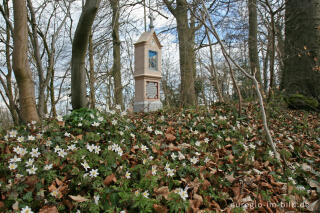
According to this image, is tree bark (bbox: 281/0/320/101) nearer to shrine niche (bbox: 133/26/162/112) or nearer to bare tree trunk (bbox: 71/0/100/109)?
shrine niche (bbox: 133/26/162/112)

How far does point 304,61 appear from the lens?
588 cm

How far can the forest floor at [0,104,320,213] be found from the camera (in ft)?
5.28

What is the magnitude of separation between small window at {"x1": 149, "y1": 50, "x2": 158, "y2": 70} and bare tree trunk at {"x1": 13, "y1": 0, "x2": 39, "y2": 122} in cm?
376

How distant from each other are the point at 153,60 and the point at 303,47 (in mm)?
4259

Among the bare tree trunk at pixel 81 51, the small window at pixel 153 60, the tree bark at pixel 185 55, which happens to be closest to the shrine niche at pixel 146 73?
the small window at pixel 153 60

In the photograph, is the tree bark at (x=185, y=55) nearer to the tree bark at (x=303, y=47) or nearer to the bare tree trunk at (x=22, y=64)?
the tree bark at (x=303, y=47)

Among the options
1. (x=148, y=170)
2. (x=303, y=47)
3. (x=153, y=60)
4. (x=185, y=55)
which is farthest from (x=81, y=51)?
(x=303, y=47)

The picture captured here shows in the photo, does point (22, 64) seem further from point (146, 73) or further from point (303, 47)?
point (303, 47)

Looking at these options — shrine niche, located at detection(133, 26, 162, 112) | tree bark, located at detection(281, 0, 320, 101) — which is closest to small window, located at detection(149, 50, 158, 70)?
shrine niche, located at detection(133, 26, 162, 112)

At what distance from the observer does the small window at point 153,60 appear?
650 cm

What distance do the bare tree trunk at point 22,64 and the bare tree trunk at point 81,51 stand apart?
0.64 metres

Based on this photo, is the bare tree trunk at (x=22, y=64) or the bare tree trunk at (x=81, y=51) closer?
the bare tree trunk at (x=22, y=64)

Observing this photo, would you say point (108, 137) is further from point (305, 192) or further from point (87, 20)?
point (305, 192)

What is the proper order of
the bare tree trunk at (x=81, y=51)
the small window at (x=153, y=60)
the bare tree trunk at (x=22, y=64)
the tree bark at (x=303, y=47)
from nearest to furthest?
the bare tree trunk at (x=22, y=64) < the bare tree trunk at (x=81, y=51) < the tree bark at (x=303, y=47) < the small window at (x=153, y=60)
